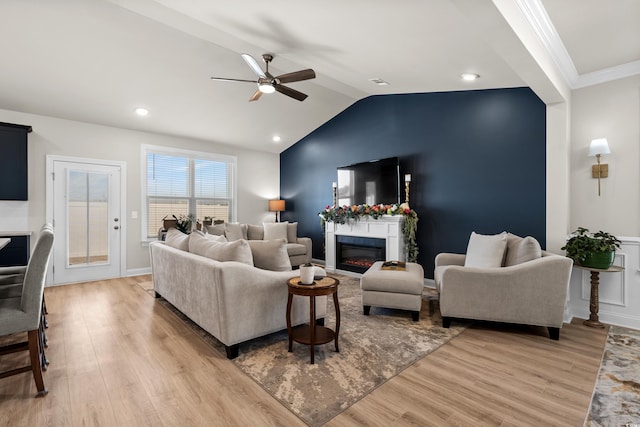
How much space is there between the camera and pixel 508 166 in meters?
4.12

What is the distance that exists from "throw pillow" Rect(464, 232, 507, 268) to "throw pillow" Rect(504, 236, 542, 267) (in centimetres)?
10

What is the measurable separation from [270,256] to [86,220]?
4.05 meters

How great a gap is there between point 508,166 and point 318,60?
2784 millimetres

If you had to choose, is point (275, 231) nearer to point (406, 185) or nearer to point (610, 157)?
point (406, 185)

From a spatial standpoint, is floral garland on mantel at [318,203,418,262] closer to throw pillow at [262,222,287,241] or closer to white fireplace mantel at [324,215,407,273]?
white fireplace mantel at [324,215,407,273]

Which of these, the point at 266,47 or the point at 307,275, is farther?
the point at 266,47

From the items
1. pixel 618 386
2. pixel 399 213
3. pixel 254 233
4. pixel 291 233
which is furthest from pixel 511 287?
pixel 254 233

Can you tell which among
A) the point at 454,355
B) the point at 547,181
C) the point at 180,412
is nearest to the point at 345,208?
the point at 547,181

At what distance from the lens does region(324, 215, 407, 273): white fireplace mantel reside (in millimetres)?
4930

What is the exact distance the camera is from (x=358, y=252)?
220 inches

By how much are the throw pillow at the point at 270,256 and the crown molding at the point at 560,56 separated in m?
2.58

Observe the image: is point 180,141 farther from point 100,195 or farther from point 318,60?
point 318,60

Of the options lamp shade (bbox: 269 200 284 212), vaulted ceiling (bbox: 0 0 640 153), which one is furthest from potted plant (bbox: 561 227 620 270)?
lamp shade (bbox: 269 200 284 212)

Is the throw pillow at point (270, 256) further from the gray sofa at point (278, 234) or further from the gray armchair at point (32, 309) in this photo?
the gray sofa at point (278, 234)
